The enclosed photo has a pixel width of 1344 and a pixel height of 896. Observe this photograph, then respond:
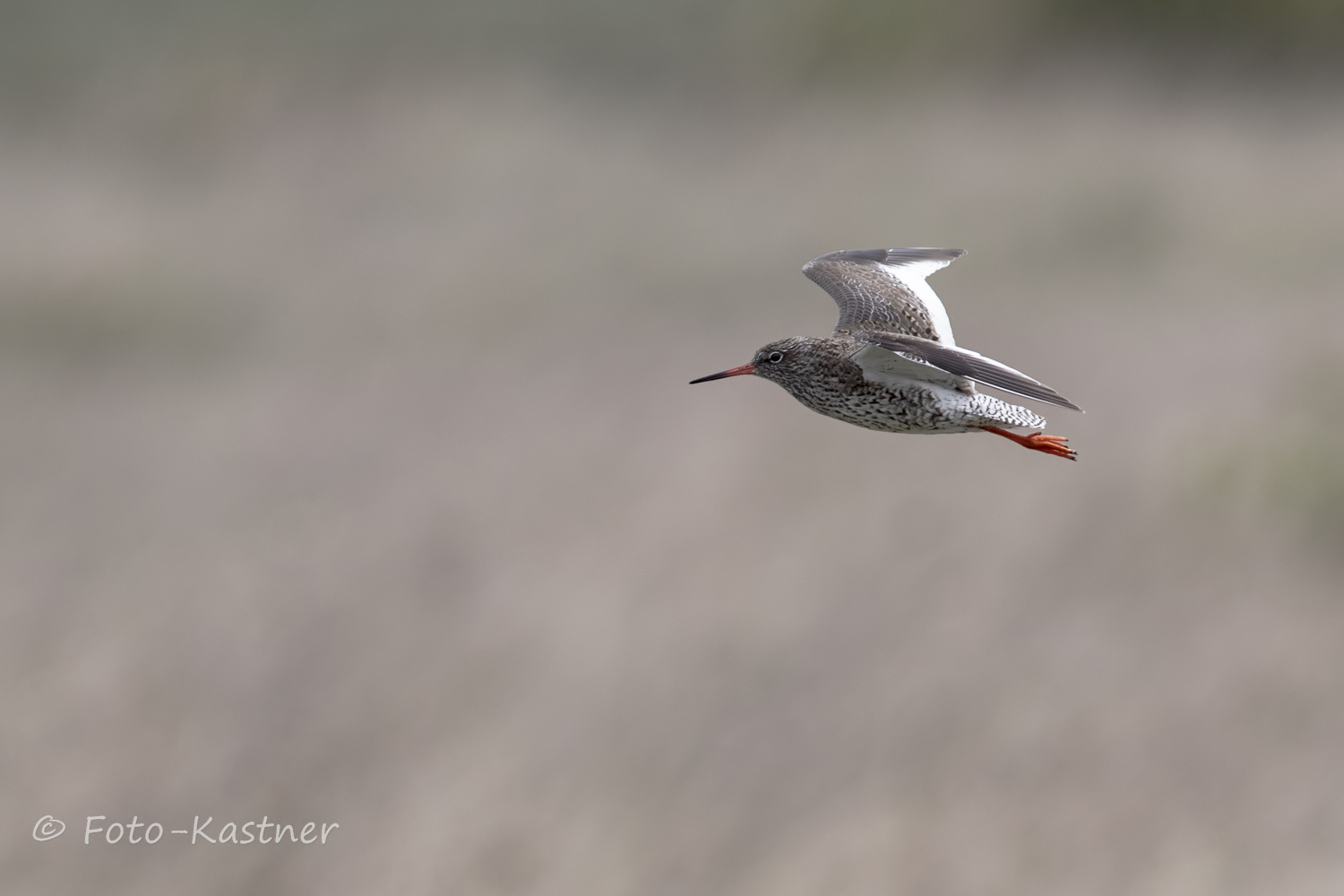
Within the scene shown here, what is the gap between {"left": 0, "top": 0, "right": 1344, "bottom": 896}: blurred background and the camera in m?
8.91

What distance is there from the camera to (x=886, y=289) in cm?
456

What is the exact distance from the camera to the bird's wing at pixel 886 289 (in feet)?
13.5

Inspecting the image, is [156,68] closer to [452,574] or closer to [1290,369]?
[452,574]

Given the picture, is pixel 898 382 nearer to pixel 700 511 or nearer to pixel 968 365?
pixel 968 365

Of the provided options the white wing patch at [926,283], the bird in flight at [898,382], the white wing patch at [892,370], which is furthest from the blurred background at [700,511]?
the white wing patch at [892,370]

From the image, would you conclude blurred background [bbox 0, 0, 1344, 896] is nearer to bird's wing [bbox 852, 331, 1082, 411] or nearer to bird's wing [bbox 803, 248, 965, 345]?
bird's wing [bbox 803, 248, 965, 345]

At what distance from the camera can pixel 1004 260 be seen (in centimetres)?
1547

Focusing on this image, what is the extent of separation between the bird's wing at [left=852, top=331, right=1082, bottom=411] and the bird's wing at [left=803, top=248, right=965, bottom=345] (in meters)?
0.83

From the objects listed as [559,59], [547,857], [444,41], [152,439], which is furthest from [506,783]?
[444,41]

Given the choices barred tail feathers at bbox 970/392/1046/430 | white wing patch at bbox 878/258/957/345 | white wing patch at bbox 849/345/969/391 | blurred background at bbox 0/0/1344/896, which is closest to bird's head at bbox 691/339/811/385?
white wing patch at bbox 849/345/969/391

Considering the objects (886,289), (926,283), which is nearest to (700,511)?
(926,283)

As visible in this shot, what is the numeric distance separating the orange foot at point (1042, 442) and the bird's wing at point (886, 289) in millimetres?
466

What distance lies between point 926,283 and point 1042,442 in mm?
1441

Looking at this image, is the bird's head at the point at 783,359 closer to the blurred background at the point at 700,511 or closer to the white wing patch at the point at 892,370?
the white wing patch at the point at 892,370
